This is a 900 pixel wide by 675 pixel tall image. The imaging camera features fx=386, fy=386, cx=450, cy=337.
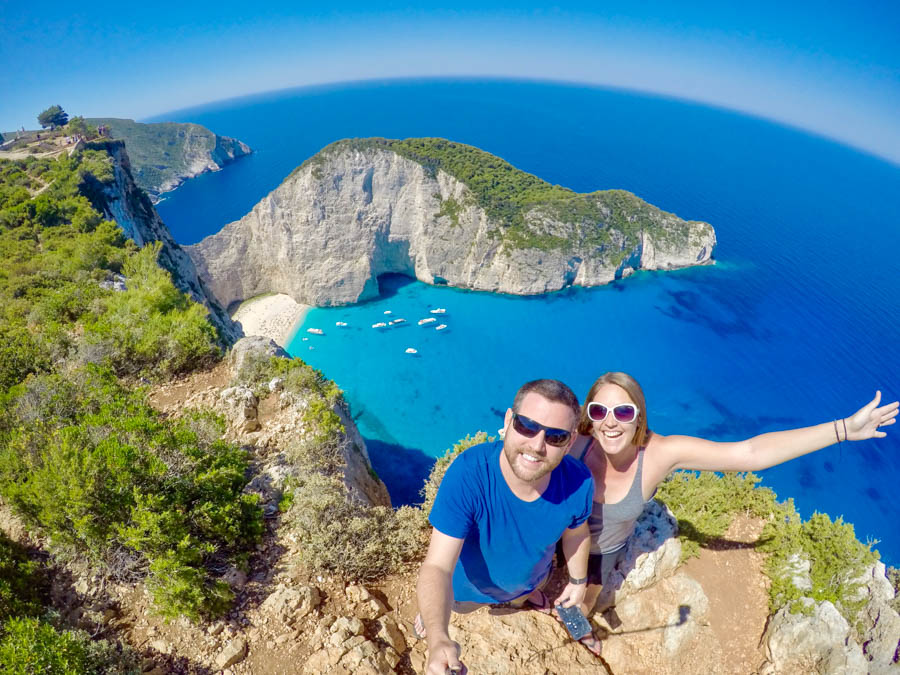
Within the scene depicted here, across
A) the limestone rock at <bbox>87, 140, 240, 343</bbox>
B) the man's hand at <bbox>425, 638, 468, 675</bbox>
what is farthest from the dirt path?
the limestone rock at <bbox>87, 140, 240, 343</bbox>

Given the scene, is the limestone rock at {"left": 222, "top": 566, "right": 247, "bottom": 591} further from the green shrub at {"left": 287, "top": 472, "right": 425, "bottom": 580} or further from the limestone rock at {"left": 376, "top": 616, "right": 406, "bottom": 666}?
the limestone rock at {"left": 376, "top": 616, "right": 406, "bottom": 666}

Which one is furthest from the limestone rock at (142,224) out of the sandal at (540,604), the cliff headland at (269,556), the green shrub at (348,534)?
the sandal at (540,604)

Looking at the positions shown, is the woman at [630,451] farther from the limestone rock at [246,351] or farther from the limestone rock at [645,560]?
the limestone rock at [246,351]

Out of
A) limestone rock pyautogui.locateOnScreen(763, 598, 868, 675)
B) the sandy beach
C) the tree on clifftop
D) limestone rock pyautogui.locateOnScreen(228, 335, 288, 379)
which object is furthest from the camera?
the tree on clifftop

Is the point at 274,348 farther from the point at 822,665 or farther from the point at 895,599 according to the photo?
the point at 895,599

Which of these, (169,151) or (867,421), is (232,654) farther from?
(169,151)

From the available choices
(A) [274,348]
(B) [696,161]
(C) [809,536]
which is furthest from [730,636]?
(B) [696,161]
